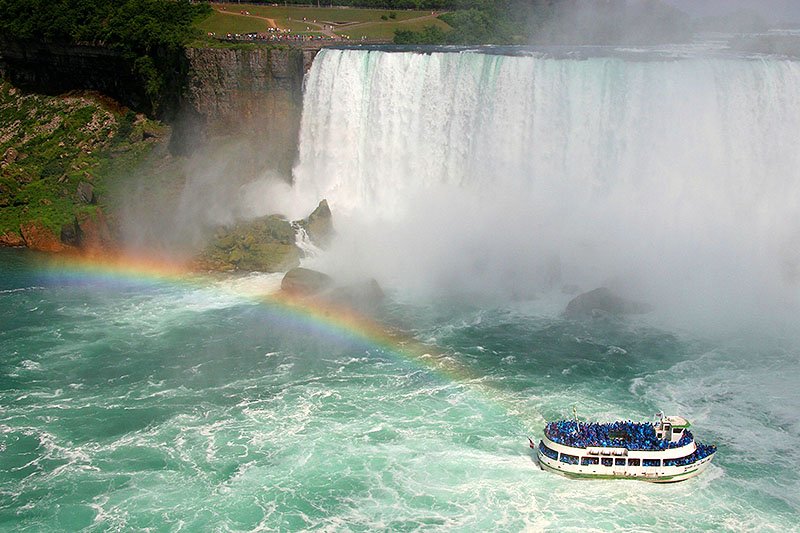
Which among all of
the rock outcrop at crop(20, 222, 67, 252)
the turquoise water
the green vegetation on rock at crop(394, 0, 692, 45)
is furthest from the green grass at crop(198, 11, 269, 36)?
the turquoise water

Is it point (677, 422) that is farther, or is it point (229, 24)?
point (229, 24)

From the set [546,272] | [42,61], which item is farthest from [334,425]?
[42,61]

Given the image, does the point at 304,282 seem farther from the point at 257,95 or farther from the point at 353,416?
the point at 257,95

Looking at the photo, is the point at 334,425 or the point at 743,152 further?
the point at 743,152

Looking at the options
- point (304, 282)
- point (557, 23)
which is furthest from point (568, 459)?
point (557, 23)

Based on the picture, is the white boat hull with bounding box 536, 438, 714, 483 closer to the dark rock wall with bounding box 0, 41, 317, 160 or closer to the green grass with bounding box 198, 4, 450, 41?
the dark rock wall with bounding box 0, 41, 317, 160

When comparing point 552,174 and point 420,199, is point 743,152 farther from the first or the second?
point 420,199
